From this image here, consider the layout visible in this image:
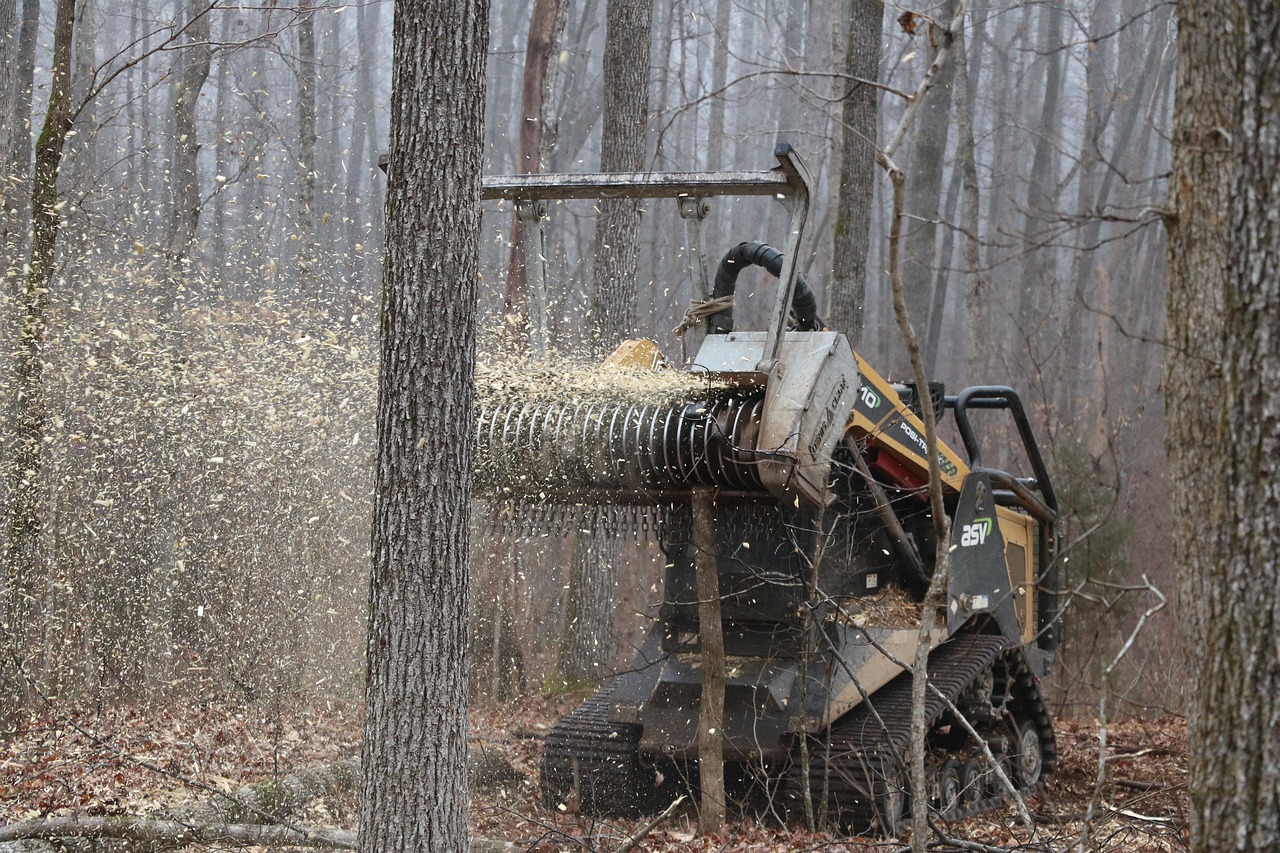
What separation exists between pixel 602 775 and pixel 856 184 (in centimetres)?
623

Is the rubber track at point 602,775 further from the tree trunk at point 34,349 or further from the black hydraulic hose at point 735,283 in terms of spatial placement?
the tree trunk at point 34,349

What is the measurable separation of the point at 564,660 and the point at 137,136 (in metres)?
21.5

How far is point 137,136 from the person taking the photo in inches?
1083

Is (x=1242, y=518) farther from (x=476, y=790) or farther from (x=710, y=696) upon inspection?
(x=476, y=790)

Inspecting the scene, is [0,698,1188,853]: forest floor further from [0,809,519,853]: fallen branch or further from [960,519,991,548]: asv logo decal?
[960,519,991,548]: asv logo decal

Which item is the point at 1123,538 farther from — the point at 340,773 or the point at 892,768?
the point at 340,773

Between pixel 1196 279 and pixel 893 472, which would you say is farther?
pixel 893 472

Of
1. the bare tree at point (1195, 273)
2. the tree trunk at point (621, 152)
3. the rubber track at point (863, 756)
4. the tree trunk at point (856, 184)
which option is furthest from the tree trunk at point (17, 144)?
the bare tree at point (1195, 273)

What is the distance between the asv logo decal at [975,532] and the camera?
705 centimetres

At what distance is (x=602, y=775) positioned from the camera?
674cm

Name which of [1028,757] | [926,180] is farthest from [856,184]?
[926,180]

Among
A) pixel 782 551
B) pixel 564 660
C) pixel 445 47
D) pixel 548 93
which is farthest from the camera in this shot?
pixel 548 93

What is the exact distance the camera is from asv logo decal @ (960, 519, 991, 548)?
23.1ft

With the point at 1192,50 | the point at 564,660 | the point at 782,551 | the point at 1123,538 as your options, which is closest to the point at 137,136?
Result: the point at 564,660
